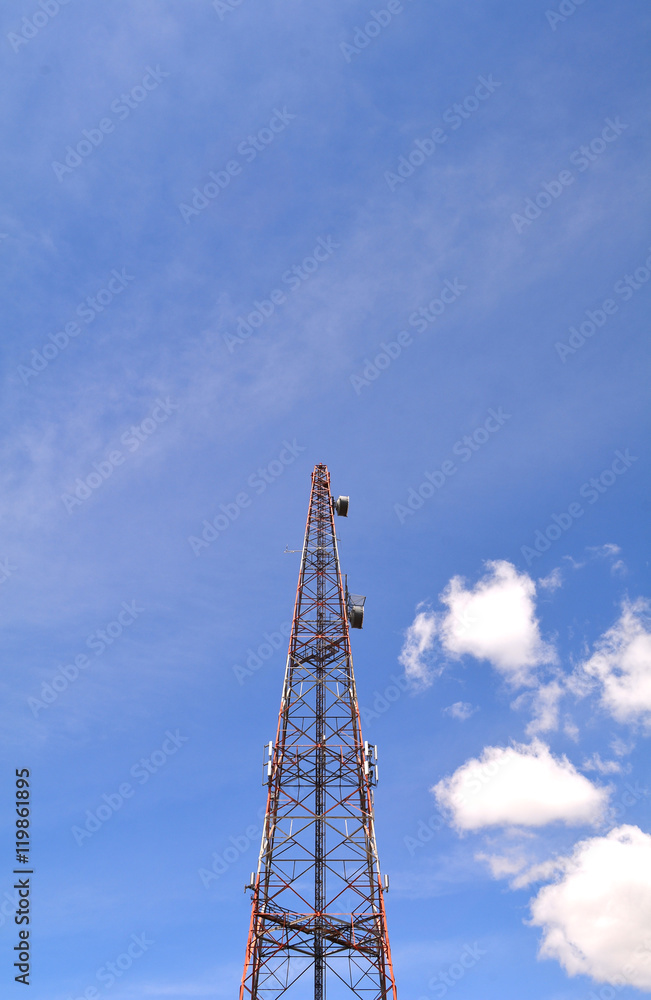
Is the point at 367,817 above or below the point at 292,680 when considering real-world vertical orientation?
below

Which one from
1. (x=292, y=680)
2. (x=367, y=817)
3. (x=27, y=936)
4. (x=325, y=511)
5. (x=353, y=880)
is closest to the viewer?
(x=27, y=936)

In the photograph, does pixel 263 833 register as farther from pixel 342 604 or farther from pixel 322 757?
pixel 342 604

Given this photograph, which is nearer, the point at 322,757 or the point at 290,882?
the point at 290,882

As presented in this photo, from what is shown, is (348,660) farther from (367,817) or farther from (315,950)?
(315,950)

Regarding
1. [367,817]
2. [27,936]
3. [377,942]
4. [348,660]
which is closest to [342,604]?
[348,660]

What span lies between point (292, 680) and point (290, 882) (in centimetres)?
1512

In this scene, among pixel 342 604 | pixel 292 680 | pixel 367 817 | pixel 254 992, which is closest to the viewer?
pixel 254 992

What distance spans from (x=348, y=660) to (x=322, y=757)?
8.37 meters

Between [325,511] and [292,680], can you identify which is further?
[325,511]

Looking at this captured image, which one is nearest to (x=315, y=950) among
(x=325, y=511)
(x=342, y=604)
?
(x=342, y=604)

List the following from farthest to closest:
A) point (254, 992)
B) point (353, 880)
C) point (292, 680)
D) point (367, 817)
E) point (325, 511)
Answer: point (325, 511), point (292, 680), point (367, 817), point (353, 880), point (254, 992)

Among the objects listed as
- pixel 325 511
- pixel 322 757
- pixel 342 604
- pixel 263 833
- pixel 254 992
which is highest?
pixel 325 511

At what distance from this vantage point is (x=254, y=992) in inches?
1681

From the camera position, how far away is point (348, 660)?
5669cm
